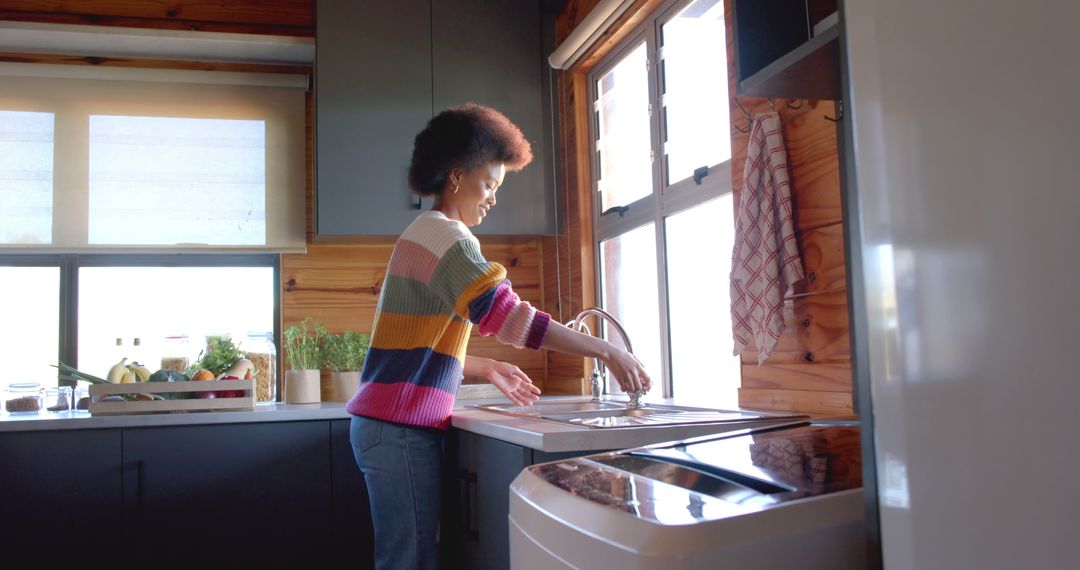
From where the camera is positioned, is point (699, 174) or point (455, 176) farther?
point (699, 174)

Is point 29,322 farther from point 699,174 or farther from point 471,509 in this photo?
point 699,174

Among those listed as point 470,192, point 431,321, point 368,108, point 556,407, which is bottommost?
point 556,407

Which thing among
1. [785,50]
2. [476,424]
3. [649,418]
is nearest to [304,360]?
[476,424]

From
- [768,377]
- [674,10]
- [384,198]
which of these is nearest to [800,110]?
[768,377]

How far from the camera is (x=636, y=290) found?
278 cm

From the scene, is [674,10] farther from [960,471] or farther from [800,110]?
[960,471]

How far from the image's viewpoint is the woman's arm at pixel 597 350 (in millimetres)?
1658

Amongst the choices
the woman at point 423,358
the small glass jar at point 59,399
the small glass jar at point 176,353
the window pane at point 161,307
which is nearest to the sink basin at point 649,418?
the woman at point 423,358

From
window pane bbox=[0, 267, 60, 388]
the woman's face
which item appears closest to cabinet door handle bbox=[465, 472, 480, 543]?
the woman's face

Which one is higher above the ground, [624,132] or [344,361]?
[624,132]

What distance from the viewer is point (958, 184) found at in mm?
482

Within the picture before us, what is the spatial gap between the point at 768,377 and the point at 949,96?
1435mm

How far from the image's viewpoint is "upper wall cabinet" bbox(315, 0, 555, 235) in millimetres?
2908

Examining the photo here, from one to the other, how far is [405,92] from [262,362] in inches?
39.4
